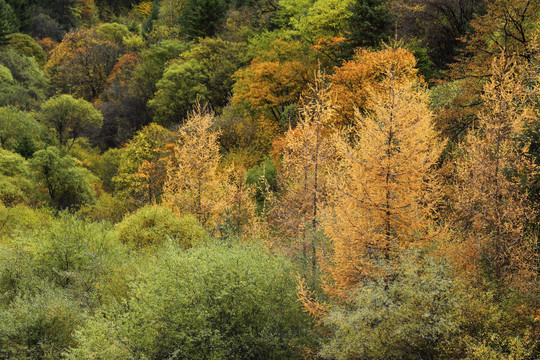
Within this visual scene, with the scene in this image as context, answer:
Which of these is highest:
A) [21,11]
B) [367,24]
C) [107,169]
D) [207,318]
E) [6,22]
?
[21,11]

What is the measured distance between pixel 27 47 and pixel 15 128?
3494 cm

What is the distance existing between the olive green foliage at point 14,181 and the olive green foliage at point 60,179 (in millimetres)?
953

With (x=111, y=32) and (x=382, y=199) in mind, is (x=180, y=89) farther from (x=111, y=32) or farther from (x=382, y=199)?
(x=382, y=199)

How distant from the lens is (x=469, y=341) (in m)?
9.01

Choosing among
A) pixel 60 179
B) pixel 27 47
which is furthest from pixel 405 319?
pixel 27 47

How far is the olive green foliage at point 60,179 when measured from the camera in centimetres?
3462

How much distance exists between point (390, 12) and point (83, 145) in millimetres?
38768

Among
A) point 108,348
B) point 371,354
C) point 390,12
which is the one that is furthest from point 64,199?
point 371,354

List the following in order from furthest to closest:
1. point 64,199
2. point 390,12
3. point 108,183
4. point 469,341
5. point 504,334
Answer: point 108,183
point 64,199
point 390,12
point 504,334
point 469,341

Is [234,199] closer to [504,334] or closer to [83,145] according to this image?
[504,334]

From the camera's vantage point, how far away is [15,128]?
133 ft

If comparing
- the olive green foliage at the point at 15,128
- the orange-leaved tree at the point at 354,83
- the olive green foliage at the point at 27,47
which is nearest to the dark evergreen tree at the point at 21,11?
the olive green foliage at the point at 27,47

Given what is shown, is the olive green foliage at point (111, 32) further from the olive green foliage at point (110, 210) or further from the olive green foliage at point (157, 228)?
the olive green foliage at point (157, 228)

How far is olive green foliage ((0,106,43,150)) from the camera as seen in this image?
39.7 meters
